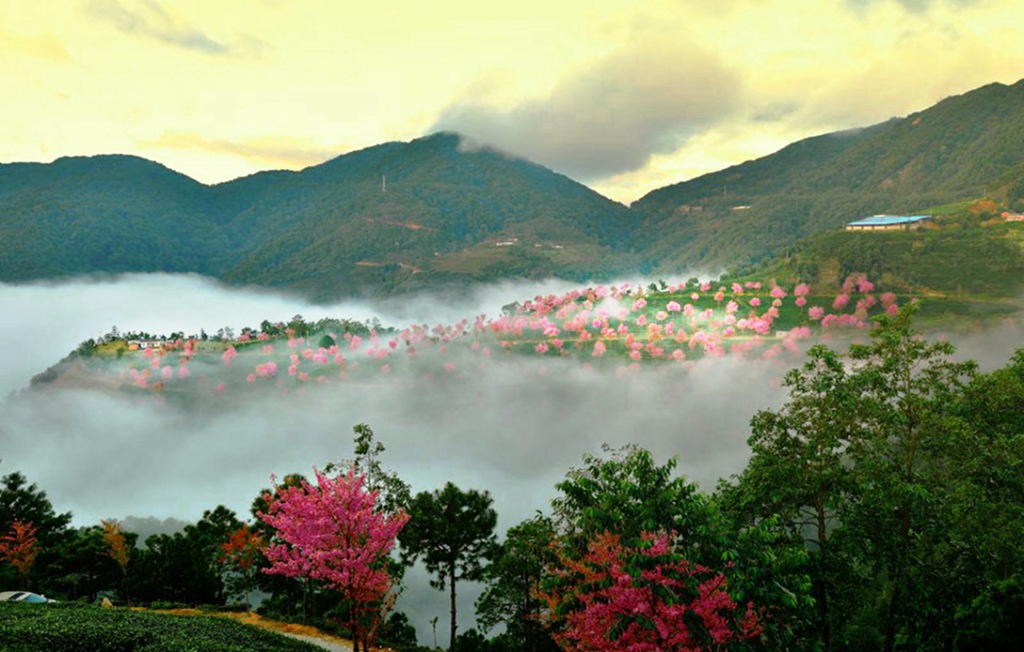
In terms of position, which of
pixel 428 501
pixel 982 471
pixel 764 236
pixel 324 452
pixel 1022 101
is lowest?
pixel 324 452

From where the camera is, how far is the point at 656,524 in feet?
40.4

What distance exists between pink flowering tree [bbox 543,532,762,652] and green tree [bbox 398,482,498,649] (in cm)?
1699

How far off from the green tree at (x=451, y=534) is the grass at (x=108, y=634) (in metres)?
9.72

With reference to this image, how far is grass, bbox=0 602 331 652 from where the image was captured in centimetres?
1362

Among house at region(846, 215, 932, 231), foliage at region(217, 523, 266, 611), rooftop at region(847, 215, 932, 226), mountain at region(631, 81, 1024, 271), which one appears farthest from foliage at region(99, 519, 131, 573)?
mountain at region(631, 81, 1024, 271)

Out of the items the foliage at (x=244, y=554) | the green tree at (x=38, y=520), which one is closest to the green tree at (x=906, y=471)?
the foliage at (x=244, y=554)

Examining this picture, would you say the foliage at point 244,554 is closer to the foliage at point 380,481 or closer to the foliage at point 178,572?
the foliage at point 178,572

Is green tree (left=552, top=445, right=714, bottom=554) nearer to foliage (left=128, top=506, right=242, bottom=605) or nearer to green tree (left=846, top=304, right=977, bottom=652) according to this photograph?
green tree (left=846, top=304, right=977, bottom=652)

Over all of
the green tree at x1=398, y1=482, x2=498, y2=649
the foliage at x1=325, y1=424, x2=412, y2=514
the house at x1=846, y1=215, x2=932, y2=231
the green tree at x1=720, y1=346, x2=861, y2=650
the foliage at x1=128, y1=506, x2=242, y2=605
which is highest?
the house at x1=846, y1=215, x2=932, y2=231

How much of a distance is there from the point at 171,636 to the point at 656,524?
41.7 feet

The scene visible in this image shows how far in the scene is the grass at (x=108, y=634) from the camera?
44.7 feet

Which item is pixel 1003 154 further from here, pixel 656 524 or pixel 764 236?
pixel 656 524

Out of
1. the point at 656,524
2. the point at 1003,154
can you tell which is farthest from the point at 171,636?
the point at 1003,154

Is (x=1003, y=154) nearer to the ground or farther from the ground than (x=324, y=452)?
farther from the ground
